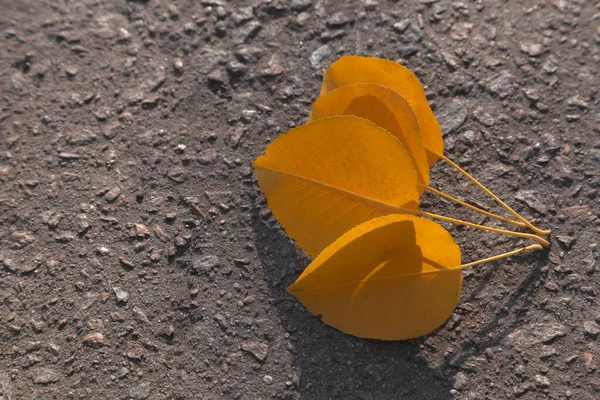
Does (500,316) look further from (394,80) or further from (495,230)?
(394,80)

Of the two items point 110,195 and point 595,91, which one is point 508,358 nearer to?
point 595,91

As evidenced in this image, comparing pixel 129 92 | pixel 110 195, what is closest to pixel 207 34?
pixel 129 92

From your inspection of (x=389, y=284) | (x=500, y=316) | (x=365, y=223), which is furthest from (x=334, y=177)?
(x=500, y=316)

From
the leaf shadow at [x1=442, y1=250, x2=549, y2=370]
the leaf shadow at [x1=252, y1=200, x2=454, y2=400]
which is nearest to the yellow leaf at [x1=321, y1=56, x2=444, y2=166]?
the leaf shadow at [x1=442, y1=250, x2=549, y2=370]

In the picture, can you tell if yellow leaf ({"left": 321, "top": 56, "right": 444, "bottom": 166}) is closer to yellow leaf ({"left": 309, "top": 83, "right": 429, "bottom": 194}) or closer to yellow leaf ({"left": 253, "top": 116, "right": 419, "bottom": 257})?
yellow leaf ({"left": 309, "top": 83, "right": 429, "bottom": 194})

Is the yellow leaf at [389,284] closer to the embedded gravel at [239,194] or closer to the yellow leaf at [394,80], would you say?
the embedded gravel at [239,194]
